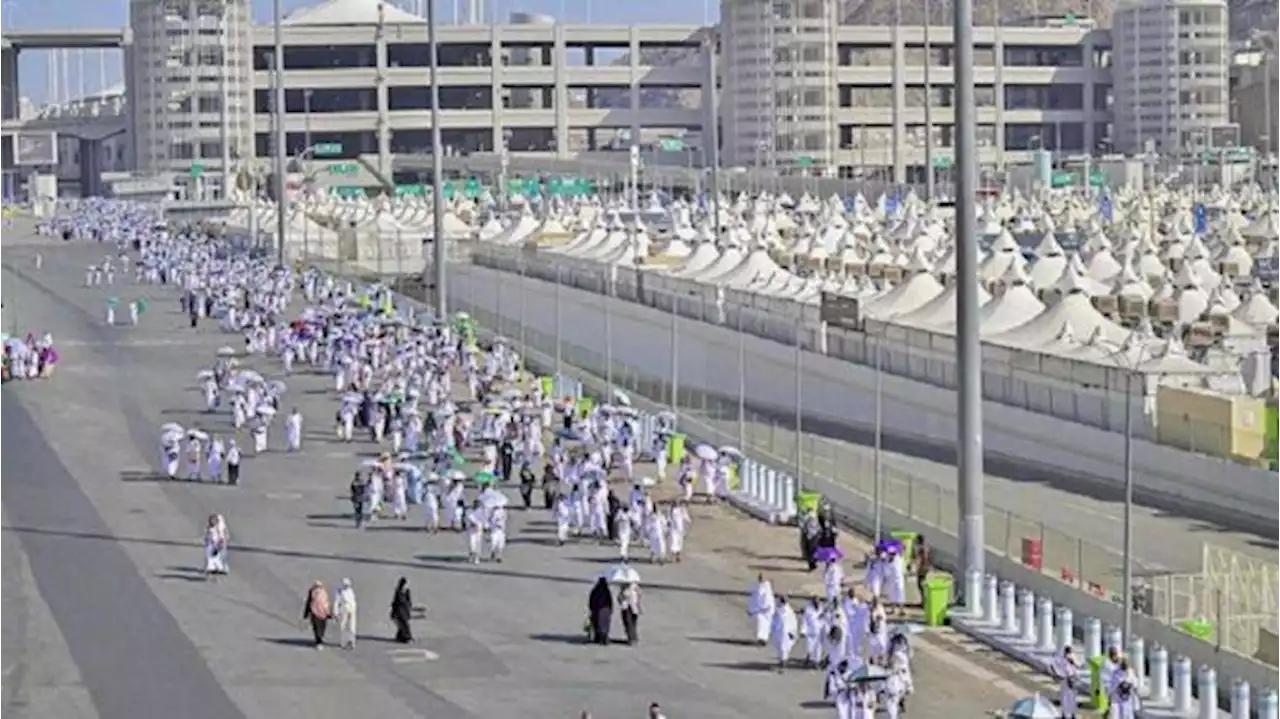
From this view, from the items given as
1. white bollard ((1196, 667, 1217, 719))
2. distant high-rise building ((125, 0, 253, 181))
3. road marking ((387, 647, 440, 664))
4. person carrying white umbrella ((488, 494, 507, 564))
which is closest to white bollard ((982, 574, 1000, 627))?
white bollard ((1196, 667, 1217, 719))

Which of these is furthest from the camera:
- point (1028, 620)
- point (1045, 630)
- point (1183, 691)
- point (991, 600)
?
point (991, 600)

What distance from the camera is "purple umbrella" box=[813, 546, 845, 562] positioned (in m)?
27.8

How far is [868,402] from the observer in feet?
150

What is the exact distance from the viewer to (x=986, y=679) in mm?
23672

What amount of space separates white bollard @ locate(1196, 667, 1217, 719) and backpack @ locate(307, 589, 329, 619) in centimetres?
884

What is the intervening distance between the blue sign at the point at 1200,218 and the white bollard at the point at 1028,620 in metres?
58.3

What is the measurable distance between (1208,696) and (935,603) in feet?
17.1

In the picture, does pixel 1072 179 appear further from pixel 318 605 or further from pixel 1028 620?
pixel 318 605

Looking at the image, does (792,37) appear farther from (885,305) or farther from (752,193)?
(885,305)

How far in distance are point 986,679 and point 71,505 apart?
1680 cm

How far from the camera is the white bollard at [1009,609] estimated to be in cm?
2564

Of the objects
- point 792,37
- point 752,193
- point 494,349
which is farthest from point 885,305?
point 792,37

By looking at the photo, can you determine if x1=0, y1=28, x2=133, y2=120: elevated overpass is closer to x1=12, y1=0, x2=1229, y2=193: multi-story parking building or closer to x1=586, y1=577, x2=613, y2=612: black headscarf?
x1=12, y1=0, x2=1229, y2=193: multi-story parking building

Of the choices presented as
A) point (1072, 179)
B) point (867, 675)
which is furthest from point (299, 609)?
point (1072, 179)
